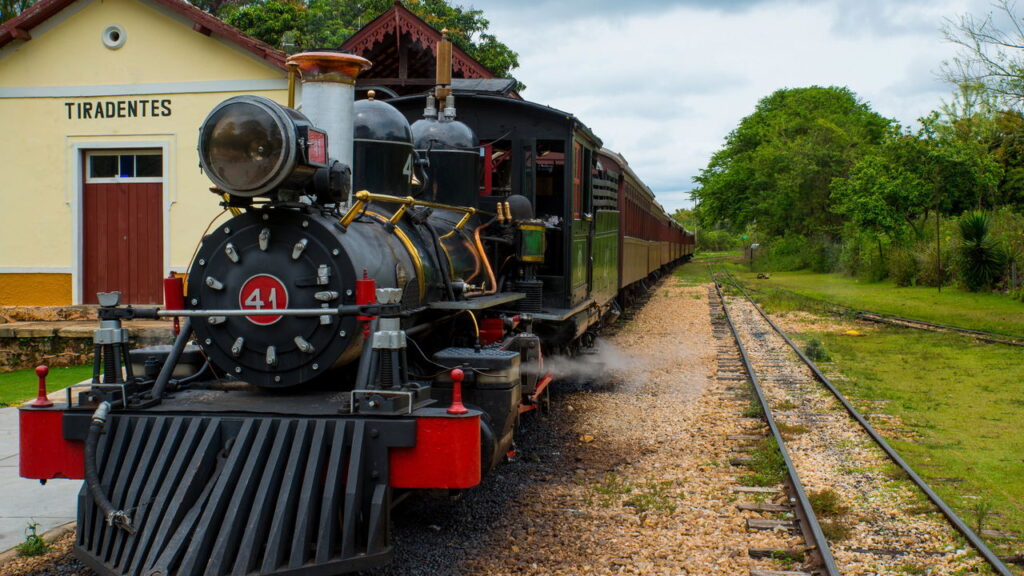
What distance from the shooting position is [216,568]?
351 centimetres

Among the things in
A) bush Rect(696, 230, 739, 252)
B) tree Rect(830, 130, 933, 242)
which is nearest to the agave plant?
tree Rect(830, 130, 933, 242)

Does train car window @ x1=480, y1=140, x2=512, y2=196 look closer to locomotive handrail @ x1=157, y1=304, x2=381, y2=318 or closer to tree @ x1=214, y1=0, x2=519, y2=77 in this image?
locomotive handrail @ x1=157, y1=304, x2=381, y2=318

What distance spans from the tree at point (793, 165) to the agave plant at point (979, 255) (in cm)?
982

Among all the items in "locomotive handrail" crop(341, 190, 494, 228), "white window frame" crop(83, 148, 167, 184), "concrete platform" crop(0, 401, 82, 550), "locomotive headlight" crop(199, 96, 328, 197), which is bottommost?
"concrete platform" crop(0, 401, 82, 550)

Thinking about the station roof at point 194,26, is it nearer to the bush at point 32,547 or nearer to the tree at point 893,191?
the bush at point 32,547

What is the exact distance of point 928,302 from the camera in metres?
19.3

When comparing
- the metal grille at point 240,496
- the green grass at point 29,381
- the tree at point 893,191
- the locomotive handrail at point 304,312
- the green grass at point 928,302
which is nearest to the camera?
the metal grille at point 240,496

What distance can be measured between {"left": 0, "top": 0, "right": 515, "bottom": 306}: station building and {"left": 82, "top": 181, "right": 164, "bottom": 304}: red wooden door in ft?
0.04

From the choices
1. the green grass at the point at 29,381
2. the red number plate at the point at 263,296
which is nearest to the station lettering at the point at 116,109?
the green grass at the point at 29,381

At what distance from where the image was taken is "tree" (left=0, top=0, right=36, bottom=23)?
20.9 metres

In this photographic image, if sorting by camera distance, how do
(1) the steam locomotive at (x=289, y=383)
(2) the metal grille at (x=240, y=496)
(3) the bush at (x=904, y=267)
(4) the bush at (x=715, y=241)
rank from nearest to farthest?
(2) the metal grille at (x=240, y=496)
(1) the steam locomotive at (x=289, y=383)
(3) the bush at (x=904, y=267)
(4) the bush at (x=715, y=241)

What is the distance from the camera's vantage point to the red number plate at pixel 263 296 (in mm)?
4285

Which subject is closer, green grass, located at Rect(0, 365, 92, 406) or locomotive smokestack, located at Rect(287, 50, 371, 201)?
locomotive smokestack, located at Rect(287, 50, 371, 201)

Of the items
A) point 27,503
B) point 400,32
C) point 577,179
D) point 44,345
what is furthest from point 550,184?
point 44,345
